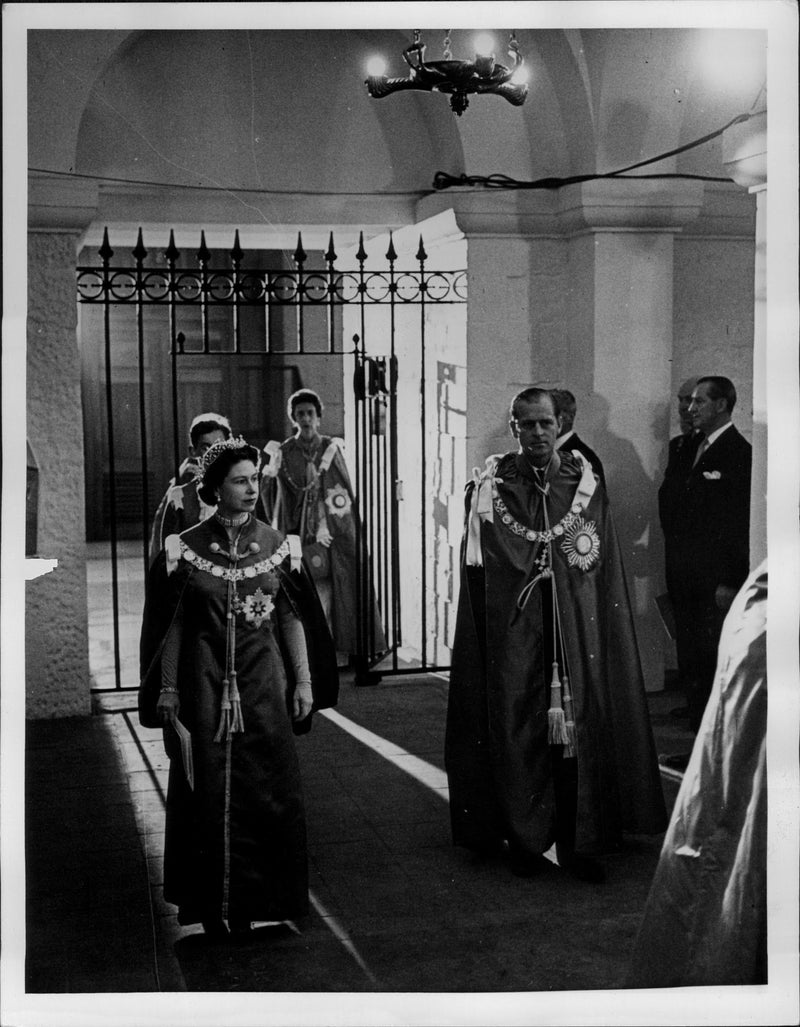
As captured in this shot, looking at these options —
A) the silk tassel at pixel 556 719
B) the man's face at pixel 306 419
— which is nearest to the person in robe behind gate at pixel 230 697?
the silk tassel at pixel 556 719

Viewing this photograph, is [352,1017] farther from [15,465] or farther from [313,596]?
[15,465]

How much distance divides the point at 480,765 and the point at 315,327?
6.70 m

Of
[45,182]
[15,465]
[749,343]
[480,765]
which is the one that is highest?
[45,182]

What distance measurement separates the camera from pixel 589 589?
4.18 meters

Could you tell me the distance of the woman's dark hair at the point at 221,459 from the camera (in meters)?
3.63

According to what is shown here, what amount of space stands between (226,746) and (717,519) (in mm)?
2240

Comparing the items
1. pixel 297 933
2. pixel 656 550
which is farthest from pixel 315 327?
pixel 297 933

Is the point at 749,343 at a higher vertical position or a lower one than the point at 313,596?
higher

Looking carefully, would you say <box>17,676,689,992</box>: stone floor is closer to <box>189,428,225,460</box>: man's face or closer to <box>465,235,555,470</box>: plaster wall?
<box>189,428,225,460</box>: man's face

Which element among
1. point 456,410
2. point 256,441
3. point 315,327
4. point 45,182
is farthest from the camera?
point 256,441

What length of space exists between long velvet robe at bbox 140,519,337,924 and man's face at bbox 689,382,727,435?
1.95 m

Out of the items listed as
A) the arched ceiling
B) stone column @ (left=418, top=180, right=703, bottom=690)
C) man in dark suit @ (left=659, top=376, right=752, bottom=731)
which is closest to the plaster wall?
stone column @ (left=418, top=180, right=703, bottom=690)

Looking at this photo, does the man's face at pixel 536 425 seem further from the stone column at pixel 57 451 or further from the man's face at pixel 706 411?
the stone column at pixel 57 451

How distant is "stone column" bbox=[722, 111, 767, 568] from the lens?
3166 millimetres
